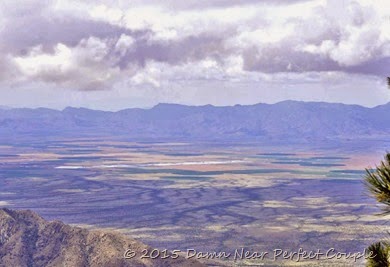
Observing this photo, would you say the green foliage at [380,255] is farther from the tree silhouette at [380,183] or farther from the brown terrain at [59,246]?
the brown terrain at [59,246]

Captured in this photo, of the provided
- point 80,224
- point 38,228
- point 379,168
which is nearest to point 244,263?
point 38,228

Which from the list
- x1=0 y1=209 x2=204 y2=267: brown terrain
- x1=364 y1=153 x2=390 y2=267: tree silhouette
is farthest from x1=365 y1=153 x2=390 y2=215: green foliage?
x1=0 y1=209 x2=204 y2=267: brown terrain

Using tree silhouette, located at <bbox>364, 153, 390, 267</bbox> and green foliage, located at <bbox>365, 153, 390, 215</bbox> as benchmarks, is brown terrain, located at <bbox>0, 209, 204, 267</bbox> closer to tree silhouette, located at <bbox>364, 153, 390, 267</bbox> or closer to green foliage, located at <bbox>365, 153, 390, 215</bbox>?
tree silhouette, located at <bbox>364, 153, 390, 267</bbox>

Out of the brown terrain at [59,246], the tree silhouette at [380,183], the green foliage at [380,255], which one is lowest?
the brown terrain at [59,246]

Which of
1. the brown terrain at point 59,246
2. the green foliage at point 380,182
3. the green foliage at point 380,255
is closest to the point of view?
the green foliage at point 380,182

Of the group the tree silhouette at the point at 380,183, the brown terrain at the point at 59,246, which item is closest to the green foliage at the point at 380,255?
the tree silhouette at the point at 380,183

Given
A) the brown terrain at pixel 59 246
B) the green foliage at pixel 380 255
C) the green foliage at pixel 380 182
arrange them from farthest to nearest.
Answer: the brown terrain at pixel 59 246 → the green foliage at pixel 380 255 → the green foliage at pixel 380 182
